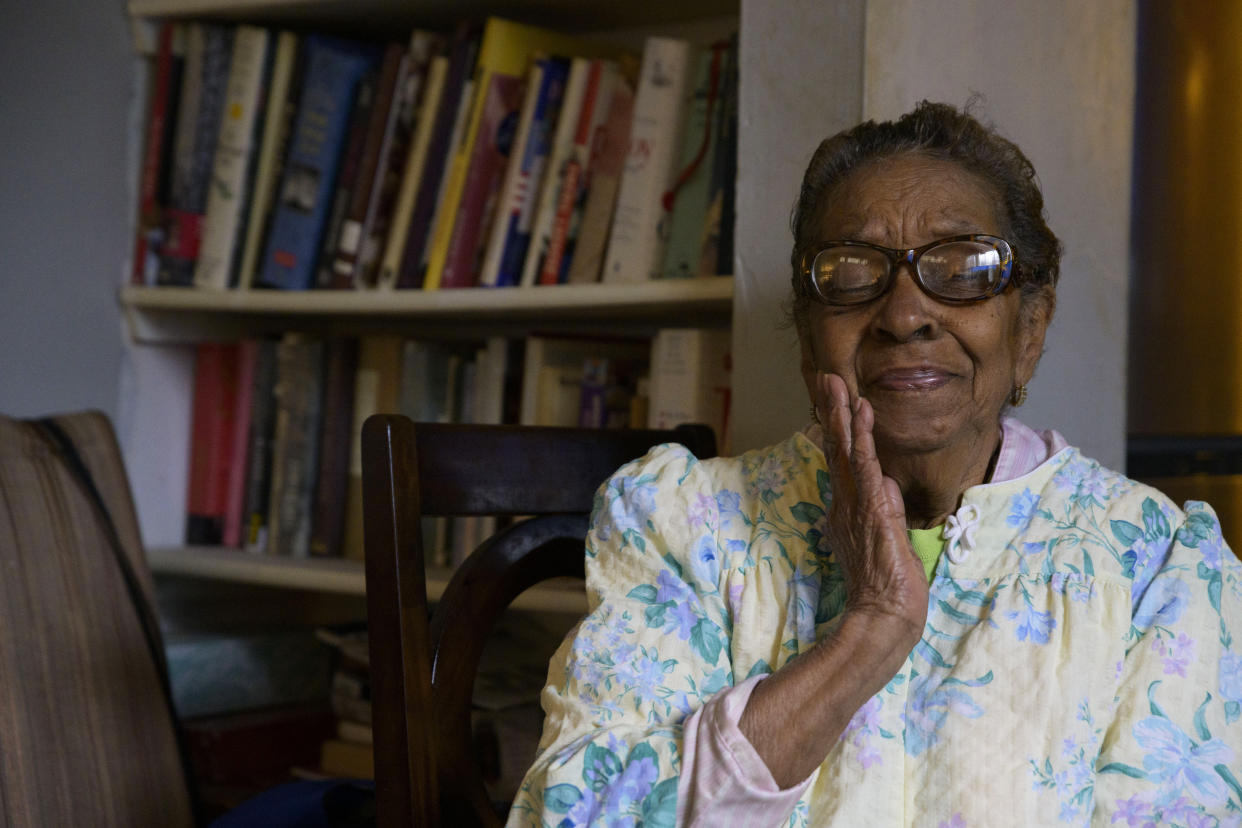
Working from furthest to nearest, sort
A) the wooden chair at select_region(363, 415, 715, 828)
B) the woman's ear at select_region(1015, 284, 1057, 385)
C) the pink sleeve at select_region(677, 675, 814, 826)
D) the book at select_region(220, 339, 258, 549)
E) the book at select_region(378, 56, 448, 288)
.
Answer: the book at select_region(220, 339, 258, 549) < the book at select_region(378, 56, 448, 288) < the woman's ear at select_region(1015, 284, 1057, 385) < the wooden chair at select_region(363, 415, 715, 828) < the pink sleeve at select_region(677, 675, 814, 826)

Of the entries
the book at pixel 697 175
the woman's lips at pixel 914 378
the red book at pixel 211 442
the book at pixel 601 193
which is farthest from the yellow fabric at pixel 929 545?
the red book at pixel 211 442

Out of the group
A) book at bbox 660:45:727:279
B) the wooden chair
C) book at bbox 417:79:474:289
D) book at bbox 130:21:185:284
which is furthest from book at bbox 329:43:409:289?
the wooden chair

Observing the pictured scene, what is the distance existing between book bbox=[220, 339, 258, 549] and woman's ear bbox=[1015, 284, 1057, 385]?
1353mm

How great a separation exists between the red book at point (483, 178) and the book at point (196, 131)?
1.66 feet

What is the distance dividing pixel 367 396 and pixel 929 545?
111cm

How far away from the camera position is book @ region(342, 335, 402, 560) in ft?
5.91

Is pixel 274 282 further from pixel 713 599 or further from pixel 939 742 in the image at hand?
pixel 939 742

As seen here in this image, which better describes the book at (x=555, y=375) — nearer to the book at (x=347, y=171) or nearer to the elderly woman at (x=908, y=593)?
the book at (x=347, y=171)

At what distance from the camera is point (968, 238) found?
96cm

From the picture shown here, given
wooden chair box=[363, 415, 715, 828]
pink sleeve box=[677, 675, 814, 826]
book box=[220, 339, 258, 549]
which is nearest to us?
pink sleeve box=[677, 675, 814, 826]

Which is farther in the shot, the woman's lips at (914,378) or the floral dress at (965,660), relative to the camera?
the woman's lips at (914,378)

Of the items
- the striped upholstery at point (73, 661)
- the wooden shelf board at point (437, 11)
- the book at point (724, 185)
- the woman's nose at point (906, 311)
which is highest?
Result: the wooden shelf board at point (437, 11)

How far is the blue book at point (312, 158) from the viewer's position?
1756mm

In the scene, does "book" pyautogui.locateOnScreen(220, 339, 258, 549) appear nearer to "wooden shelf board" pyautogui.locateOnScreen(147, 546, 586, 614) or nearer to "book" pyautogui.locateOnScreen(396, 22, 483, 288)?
"wooden shelf board" pyautogui.locateOnScreen(147, 546, 586, 614)
